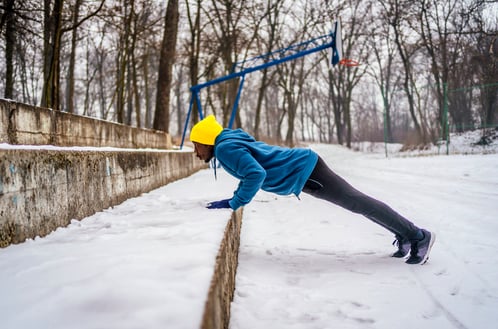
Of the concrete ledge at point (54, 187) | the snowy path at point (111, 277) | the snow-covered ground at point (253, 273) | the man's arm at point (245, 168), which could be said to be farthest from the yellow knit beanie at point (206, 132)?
the concrete ledge at point (54, 187)

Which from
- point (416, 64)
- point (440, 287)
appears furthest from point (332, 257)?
point (416, 64)

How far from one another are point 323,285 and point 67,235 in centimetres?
160

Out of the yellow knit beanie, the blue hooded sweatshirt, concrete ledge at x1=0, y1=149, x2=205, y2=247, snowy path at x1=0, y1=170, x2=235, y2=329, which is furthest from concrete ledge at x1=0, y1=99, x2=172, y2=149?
the blue hooded sweatshirt

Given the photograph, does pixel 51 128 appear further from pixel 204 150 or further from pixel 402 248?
pixel 402 248

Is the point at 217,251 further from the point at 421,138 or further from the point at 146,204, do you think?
the point at 421,138

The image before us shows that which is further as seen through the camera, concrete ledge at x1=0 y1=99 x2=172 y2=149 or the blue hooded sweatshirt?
concrete ledge at x1=0 y1=99 x2=172 y2=149

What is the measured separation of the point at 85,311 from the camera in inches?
41.9

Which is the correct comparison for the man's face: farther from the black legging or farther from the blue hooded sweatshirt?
the black legging

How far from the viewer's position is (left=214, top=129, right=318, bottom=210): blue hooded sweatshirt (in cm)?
242

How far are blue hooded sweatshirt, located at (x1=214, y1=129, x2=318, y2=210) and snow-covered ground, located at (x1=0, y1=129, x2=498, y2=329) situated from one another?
30 cm

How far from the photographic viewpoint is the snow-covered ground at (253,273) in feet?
3.63

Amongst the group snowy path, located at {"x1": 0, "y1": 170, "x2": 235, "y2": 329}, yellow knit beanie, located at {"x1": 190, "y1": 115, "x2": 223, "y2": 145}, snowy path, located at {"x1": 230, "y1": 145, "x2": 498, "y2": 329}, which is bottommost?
snowy path, located at {"x1": 230, "y1": 145, "x2": 498, "y2": 329}

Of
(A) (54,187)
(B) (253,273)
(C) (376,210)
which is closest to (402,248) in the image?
(C) (376,210)

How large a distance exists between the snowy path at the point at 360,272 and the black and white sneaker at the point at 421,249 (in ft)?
0.21
